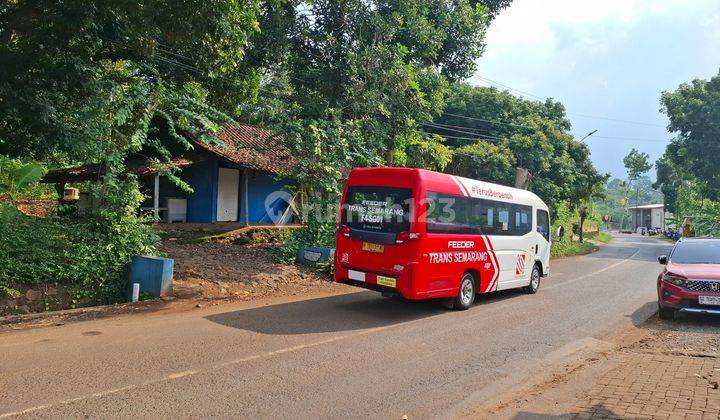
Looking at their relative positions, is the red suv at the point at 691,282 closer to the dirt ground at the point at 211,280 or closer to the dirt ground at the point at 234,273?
the dirt ground at the point at 211,280

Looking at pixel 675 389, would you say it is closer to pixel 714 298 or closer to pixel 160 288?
pixel 714 298

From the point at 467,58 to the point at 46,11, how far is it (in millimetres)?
13341

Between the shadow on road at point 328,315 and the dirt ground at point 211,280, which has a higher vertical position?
the dirt ground at point 211,280

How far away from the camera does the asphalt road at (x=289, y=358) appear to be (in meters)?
4.70

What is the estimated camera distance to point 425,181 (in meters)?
9.12

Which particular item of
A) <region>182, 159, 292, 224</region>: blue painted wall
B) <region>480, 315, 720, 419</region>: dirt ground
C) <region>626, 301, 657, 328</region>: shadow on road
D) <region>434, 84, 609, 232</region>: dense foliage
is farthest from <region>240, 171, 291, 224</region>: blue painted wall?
<region>480, 315, 720, 419</region>: dirt ground

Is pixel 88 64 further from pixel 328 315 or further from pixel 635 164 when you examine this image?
pixel 635 164

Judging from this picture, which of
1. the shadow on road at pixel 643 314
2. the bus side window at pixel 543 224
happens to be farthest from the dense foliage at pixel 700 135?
the shadow on road at pixel 643 314

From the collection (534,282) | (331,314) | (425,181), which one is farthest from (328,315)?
(534,282)

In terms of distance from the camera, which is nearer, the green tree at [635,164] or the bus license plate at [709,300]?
the bus license plate at [709,300]

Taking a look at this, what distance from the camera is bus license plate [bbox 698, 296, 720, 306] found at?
28.1ft

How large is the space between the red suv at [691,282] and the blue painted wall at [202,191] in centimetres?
1592

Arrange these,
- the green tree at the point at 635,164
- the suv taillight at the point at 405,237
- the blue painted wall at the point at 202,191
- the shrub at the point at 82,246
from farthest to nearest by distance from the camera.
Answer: the green tree at the point at 635,164 < the blue painted wall at the point at 202,191 < the shrub at the point at 82,246 < the suv taillight at the point at 405,237

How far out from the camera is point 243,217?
70.2 ft
